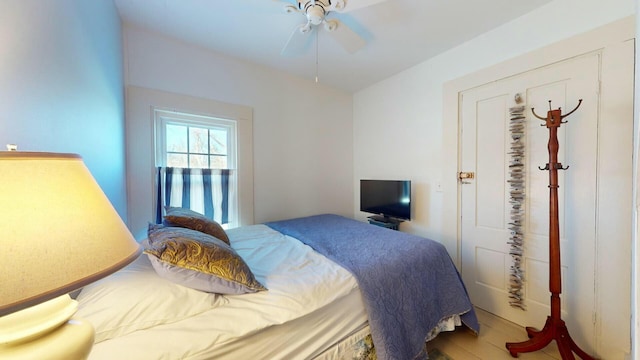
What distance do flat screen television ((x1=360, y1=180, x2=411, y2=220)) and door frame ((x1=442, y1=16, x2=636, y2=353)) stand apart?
0.38 m

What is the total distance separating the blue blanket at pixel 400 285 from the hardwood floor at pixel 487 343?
5.3 inches

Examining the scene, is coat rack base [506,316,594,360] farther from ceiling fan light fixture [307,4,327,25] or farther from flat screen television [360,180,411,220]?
ceiling fan light fixture [307,4,327,25]

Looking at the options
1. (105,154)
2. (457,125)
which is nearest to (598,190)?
(457,125)

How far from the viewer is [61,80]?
935mm

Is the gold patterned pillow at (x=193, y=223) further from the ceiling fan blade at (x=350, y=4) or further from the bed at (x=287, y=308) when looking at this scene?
the ceiling fan blade at (x=350, y=4)

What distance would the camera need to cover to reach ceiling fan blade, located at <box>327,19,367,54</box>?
164cm

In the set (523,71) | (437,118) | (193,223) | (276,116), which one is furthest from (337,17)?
(193,223)

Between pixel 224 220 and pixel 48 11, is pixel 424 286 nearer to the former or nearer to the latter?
pixel 224 220

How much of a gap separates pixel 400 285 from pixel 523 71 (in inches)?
76.5

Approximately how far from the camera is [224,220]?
2.57 meters

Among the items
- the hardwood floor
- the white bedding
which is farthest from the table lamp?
the hardwood floor

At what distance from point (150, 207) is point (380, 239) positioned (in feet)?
6.86

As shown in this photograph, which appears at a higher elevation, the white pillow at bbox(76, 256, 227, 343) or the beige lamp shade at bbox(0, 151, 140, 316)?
the beige lamp shade at bbox(0, 151, 140, 316)

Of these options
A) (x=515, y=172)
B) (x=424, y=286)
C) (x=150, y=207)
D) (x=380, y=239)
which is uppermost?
(x=515, y=172)
